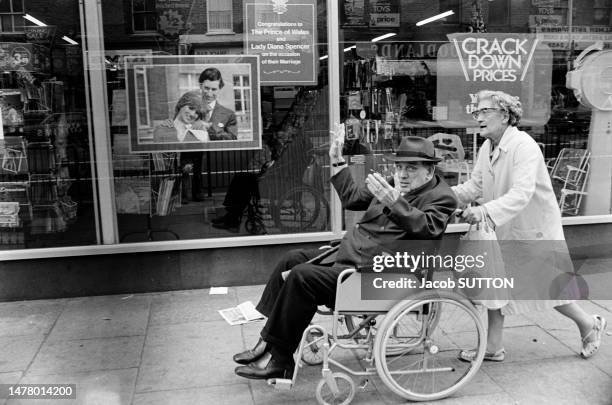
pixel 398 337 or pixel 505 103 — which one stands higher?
pixel 505 103

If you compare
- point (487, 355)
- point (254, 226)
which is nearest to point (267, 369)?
point (487, 355)

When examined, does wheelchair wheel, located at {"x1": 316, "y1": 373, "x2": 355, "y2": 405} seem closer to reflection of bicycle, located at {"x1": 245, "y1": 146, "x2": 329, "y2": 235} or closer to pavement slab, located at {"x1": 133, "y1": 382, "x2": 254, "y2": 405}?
pavement slab, located at {"x1": 133, "y1": 382, "x2": 254, "y2": 405}

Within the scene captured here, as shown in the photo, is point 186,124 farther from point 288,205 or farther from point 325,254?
point 325,254

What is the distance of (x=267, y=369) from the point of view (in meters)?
3.64

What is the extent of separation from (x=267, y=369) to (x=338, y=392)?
42 centimetres

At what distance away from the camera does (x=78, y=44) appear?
5.53m

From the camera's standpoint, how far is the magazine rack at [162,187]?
5.81 metres

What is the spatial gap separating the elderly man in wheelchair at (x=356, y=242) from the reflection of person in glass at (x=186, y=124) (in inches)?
81.7

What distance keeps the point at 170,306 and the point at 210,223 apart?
88cm

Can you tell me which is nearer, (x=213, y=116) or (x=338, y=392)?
(x=338, y=392)

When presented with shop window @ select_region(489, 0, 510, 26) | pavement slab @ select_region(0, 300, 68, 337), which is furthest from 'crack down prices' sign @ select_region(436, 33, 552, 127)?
pavement slab @ select_region(0, 300, 68, 337)

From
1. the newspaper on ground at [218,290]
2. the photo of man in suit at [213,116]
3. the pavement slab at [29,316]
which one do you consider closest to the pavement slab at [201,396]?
the pavement slab at [29,316]

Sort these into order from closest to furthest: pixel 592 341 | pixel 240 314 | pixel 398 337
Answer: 1. pixel 398 337
2. pixel 592 341
3. pixel 240 314

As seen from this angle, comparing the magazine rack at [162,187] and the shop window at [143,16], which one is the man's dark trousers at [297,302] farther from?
the shop window at [143,16]
